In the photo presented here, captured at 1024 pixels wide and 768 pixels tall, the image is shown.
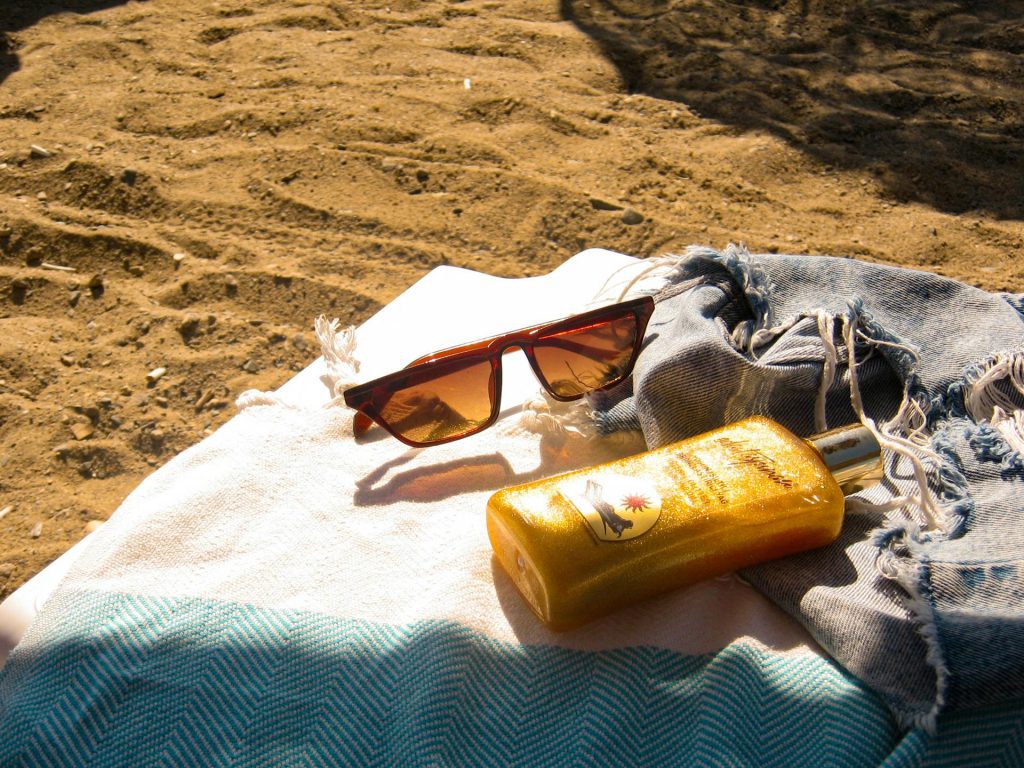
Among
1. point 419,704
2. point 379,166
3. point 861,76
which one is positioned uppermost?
point 419,704

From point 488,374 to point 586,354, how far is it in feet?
0.55

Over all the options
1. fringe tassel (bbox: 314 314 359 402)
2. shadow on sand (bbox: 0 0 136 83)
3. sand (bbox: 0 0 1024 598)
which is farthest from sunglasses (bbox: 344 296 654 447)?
shadow on sand (bbox: 0 0 136 83)

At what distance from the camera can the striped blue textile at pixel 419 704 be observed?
999 mm

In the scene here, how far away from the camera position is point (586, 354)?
4.83 feet

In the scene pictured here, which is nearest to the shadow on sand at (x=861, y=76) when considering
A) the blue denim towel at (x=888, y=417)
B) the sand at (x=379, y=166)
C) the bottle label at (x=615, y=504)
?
the sand at (x=379, y=166)

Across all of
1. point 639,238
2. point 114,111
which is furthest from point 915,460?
point 114,111

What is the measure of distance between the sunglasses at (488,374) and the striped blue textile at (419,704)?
0.38m

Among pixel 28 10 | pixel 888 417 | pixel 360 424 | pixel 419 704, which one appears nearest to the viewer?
pixel 419 704

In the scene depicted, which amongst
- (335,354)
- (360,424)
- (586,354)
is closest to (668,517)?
(586,354)

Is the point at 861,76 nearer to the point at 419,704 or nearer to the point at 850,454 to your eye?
the point at 850,454

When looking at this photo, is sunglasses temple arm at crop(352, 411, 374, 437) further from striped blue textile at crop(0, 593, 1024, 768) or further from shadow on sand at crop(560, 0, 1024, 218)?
shadow on sand at crop(560, 0, 1024, 218)

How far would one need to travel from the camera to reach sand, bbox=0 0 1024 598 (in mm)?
2658

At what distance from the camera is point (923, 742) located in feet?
3.14

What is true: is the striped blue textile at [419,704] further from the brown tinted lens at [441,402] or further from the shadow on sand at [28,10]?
the shadow on sand at [28,10]
